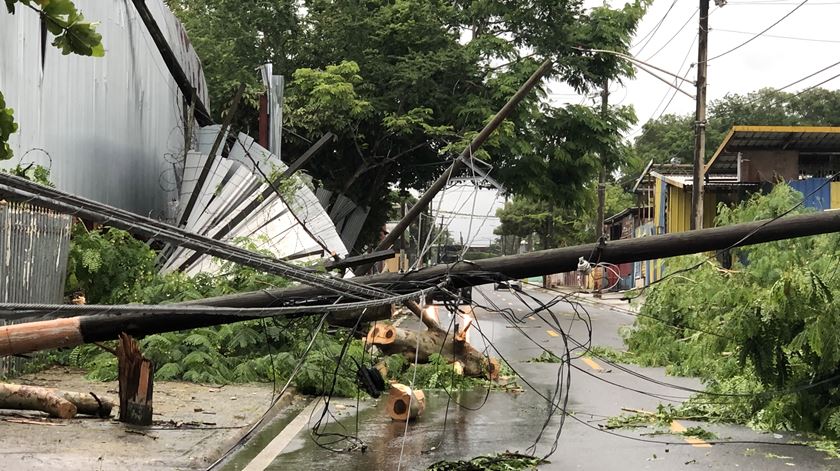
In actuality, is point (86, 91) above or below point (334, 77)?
below

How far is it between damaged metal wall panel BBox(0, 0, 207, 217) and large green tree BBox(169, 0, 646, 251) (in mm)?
4515

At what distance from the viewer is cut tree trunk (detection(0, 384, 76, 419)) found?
30.9 ft

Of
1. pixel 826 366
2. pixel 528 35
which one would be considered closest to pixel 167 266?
pixel 826 366

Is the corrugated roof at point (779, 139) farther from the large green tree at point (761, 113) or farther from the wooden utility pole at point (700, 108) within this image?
the large green tree at point (761, 113)

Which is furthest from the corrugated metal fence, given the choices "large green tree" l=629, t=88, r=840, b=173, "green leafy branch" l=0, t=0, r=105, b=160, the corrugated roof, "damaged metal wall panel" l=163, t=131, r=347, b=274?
"large green tree" l=629, t=88, r=840, b=173

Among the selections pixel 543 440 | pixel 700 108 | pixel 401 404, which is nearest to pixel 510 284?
pixel 543 440

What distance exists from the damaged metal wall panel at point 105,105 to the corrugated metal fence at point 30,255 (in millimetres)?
1453

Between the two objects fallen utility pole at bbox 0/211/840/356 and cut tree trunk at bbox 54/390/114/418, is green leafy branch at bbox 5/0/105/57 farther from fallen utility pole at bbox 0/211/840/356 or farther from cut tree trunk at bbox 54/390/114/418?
cut tree trunk at bbox 54/390/114/418


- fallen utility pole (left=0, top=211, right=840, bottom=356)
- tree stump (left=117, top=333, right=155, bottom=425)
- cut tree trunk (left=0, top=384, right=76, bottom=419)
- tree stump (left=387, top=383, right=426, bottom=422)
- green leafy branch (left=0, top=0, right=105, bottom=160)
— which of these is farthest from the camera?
tree stump (left=387, top=383, right=426, bottom=422)

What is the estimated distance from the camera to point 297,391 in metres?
13.0

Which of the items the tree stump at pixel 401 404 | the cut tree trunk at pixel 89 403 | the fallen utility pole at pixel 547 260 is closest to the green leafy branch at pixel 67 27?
the fallen utility pole at pixel 547 260

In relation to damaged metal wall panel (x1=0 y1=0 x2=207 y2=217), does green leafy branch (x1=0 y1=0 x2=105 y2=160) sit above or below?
below

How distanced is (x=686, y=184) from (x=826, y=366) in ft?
101

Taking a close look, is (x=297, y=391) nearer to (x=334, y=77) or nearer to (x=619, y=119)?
(x=334, y=77)
